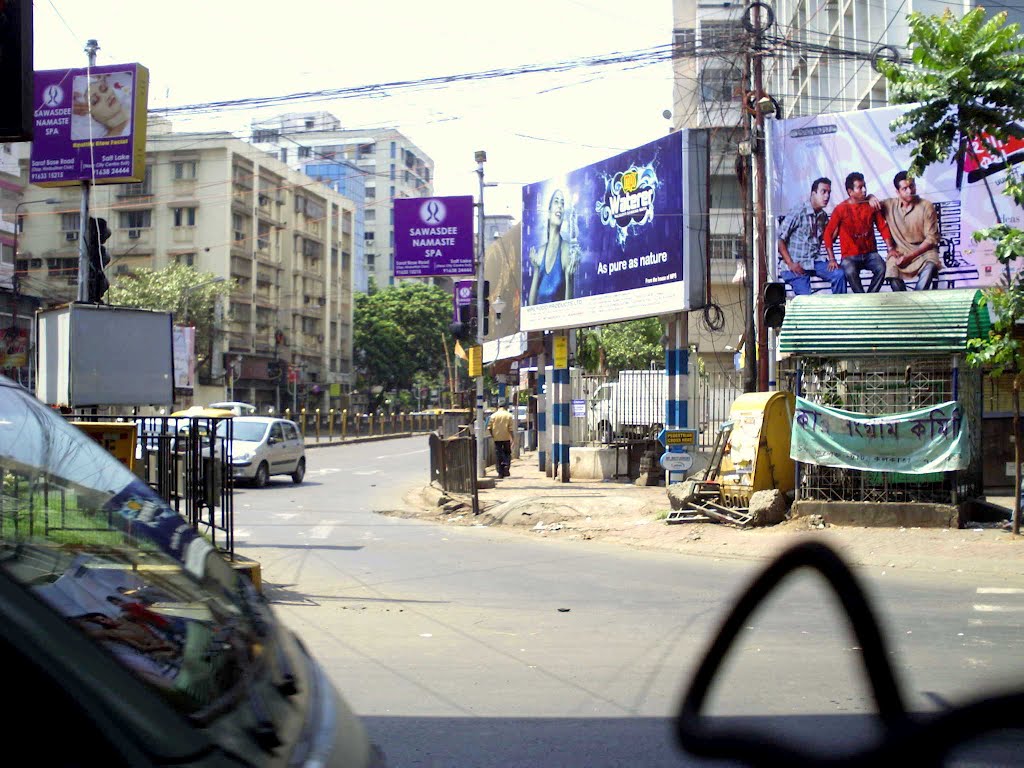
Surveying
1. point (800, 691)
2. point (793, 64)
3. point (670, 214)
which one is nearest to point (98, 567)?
point (800, 691)

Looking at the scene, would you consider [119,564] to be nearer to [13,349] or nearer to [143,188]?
[13,349]

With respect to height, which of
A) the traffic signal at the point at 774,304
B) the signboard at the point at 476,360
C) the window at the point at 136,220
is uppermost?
the window at the point at 136,220

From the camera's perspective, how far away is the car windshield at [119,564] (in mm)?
2086

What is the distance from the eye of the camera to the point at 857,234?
59.7ft

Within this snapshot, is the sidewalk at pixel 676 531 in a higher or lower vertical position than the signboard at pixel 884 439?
lower

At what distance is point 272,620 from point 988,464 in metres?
19.4

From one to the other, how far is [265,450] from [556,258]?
8.12 m

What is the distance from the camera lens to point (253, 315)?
61.8m

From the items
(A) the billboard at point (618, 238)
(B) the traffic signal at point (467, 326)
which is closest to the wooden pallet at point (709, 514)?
(A) the billboard at point (618, 238)

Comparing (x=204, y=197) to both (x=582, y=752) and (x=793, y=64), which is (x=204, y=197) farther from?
(x=582, y=752)

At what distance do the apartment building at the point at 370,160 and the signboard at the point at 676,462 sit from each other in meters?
67.0

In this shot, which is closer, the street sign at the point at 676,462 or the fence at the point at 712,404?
the street sign at the point at 676,462

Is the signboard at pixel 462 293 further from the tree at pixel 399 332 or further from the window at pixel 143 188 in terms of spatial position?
the tree at pixel 399 332

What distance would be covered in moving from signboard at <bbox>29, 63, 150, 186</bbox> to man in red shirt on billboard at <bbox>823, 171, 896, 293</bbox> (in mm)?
11675
